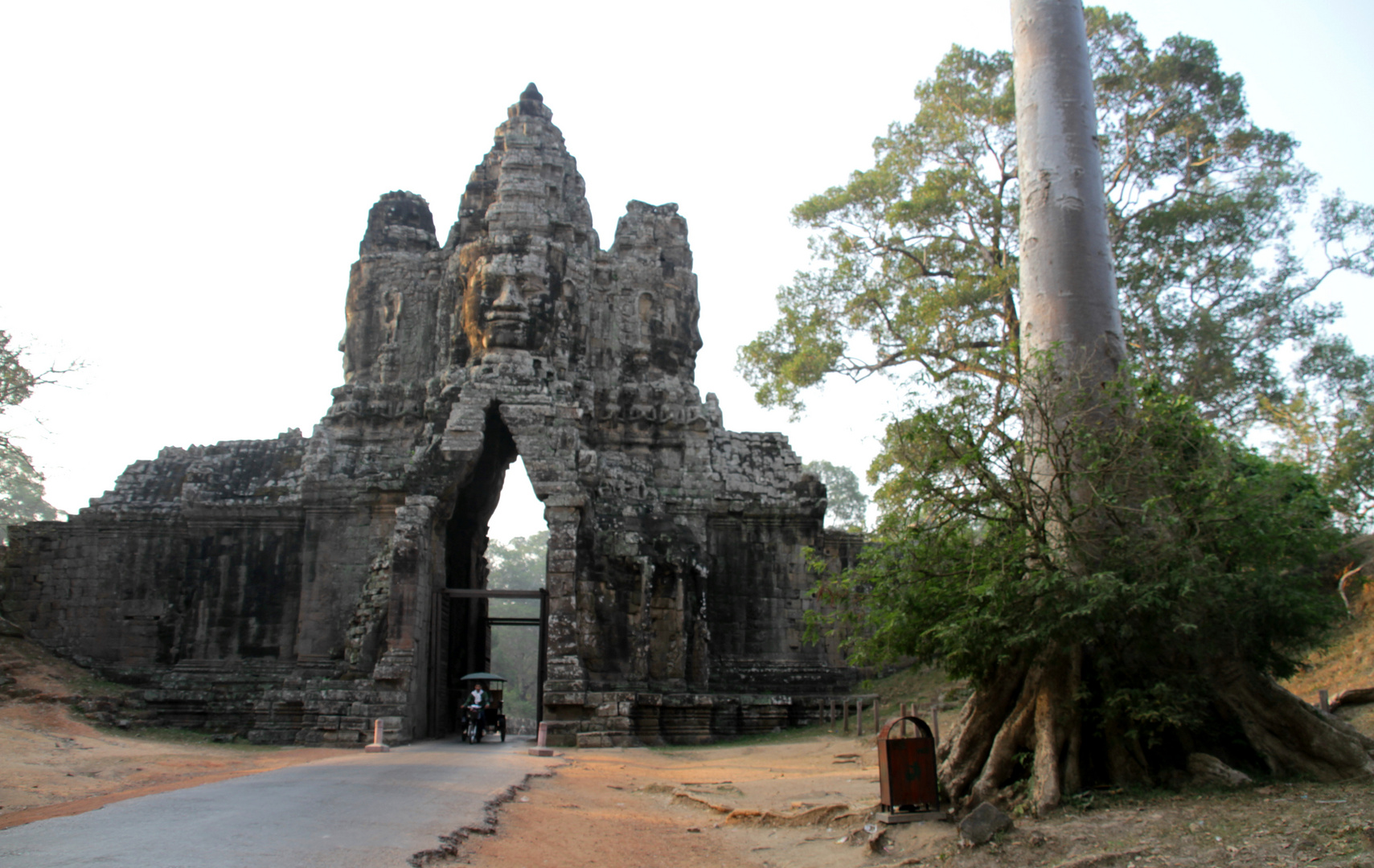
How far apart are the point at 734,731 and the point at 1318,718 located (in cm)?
1035

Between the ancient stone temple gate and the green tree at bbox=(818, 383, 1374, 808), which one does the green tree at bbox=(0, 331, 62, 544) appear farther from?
the green tree at bbox=(818, 383, 1374, 808)

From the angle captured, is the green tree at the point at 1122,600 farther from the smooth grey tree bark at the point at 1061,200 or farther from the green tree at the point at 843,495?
the green tree at the point at 843,495

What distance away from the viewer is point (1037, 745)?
641cm

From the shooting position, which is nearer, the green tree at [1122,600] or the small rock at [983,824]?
the small rock at [983,824]

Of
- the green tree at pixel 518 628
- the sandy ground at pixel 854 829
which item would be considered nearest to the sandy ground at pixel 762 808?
the sandy ground at pixel 854 829

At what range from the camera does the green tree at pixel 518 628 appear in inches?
1919

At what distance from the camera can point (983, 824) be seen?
18.9ft

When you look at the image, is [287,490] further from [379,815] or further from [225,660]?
[379,815]

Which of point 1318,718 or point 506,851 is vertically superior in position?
point 1318,718

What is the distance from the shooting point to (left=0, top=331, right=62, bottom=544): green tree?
59.8 ft

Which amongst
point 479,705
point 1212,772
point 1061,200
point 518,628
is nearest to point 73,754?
point 479,705

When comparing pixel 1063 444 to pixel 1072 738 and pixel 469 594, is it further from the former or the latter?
pixel 469 594

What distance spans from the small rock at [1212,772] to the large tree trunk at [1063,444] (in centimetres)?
26

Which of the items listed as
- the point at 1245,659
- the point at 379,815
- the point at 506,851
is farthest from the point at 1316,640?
the point at 379,815
